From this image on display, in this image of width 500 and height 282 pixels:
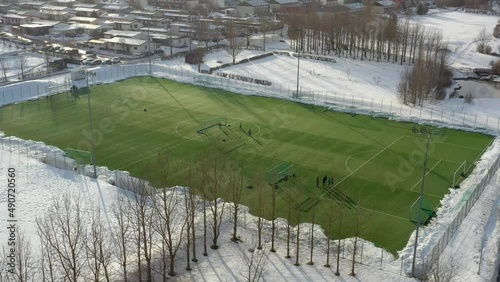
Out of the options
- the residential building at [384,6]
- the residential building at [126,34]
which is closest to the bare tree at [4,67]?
the residential building at [126,34]

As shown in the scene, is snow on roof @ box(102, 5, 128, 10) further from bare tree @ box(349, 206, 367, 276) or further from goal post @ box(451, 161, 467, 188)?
bare tree @ box(349, 206, 367, 276)

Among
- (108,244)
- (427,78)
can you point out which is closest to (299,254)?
(108,244)

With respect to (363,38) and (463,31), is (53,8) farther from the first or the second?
(463,31)

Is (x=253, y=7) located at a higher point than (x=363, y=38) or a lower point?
higher

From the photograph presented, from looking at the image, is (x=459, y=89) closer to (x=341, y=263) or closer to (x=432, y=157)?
(x=432, y=157)

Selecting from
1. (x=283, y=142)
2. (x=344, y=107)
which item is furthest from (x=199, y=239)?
(x=344, y=107)

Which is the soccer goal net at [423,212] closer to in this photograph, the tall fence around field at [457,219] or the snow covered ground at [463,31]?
the tall fence around field at [457,219]
